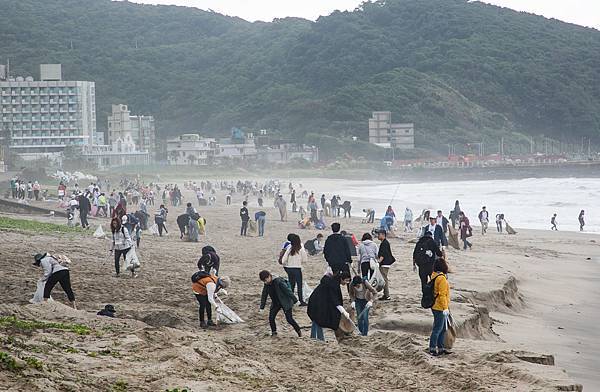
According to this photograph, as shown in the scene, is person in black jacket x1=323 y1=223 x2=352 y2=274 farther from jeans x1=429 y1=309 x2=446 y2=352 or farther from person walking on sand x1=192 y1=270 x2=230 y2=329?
jeans x1=429 y1=309 x2=446 y2=352

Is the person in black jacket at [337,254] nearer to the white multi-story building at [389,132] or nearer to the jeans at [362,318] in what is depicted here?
the jeans at [362,318]

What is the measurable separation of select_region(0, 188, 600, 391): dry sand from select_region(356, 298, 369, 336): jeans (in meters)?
0.19

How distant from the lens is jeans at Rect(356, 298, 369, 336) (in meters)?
10.5

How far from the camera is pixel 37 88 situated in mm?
108062

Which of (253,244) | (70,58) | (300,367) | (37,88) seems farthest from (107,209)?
(70,58)

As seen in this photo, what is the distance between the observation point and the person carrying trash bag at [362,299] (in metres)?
10.5

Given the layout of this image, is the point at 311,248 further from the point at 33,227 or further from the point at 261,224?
the point at 33,227

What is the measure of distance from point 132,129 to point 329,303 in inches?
4497

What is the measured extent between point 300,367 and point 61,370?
253 centimetres

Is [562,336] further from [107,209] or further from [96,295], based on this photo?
[107,209]

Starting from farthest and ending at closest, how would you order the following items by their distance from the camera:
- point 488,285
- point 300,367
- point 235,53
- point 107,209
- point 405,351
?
point 235,53 → point 107,209 → point 488,285 → point 405,351 → point 300,367

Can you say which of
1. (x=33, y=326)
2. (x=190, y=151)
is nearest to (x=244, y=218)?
(x=33, y=326)

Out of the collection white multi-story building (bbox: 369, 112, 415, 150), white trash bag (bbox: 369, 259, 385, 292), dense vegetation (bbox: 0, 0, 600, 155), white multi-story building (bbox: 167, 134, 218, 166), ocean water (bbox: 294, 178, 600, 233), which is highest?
dense vegetation (bbox: 0, 0, 600, 155)

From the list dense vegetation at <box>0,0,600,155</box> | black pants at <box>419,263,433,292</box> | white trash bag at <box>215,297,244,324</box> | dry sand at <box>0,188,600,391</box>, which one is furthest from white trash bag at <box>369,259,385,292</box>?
dense vegetation at <box>0,0,600,155</box>
